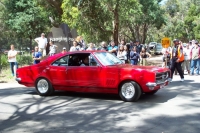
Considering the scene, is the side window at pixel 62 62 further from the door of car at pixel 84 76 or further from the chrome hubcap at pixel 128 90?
the chrome hubcap at pixel 128 90

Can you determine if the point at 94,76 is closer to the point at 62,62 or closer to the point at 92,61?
the point at 92,61

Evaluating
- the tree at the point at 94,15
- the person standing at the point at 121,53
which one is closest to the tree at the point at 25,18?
the tree at the point at 94,15

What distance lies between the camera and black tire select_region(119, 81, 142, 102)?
8.14m

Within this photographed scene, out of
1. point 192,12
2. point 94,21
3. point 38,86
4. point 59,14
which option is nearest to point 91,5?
point 94,21

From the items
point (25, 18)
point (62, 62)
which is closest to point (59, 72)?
point (62, 62)

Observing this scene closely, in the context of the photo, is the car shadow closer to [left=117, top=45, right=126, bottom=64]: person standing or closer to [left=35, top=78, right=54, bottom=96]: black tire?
[left=35, top=78, right=54, bottom=96]: black tire

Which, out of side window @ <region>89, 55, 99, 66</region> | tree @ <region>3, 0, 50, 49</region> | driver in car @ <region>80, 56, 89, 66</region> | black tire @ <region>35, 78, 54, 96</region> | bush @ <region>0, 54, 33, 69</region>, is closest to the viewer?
side window @ <region>89, 55, 99, 66</region>

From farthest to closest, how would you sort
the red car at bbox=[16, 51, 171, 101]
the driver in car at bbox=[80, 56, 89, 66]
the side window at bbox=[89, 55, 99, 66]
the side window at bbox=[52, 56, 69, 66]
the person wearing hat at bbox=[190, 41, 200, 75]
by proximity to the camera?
the person wearing hat at bbox=[190, 41, 200, 75] → the side window at bbox=[52, 56, 69, 66] → the driver in car at bbox=[80, 56, 89, 66] → the side window at bbox=[89, 55, 99, 66] → the red car at bbox=[16, 51, 171, 101]

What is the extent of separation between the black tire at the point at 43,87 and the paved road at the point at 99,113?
217 millimetres

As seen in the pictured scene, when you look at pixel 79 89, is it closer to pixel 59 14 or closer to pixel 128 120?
pixel 128 120

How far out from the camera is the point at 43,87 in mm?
9656

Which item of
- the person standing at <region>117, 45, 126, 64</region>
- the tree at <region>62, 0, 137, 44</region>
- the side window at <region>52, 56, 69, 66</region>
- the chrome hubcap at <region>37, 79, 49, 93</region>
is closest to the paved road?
the chrome hubcap at <region>37, 79, 49, 93</region>

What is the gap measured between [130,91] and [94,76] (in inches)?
46.5

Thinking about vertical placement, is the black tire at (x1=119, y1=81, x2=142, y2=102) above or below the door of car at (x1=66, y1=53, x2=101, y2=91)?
below
